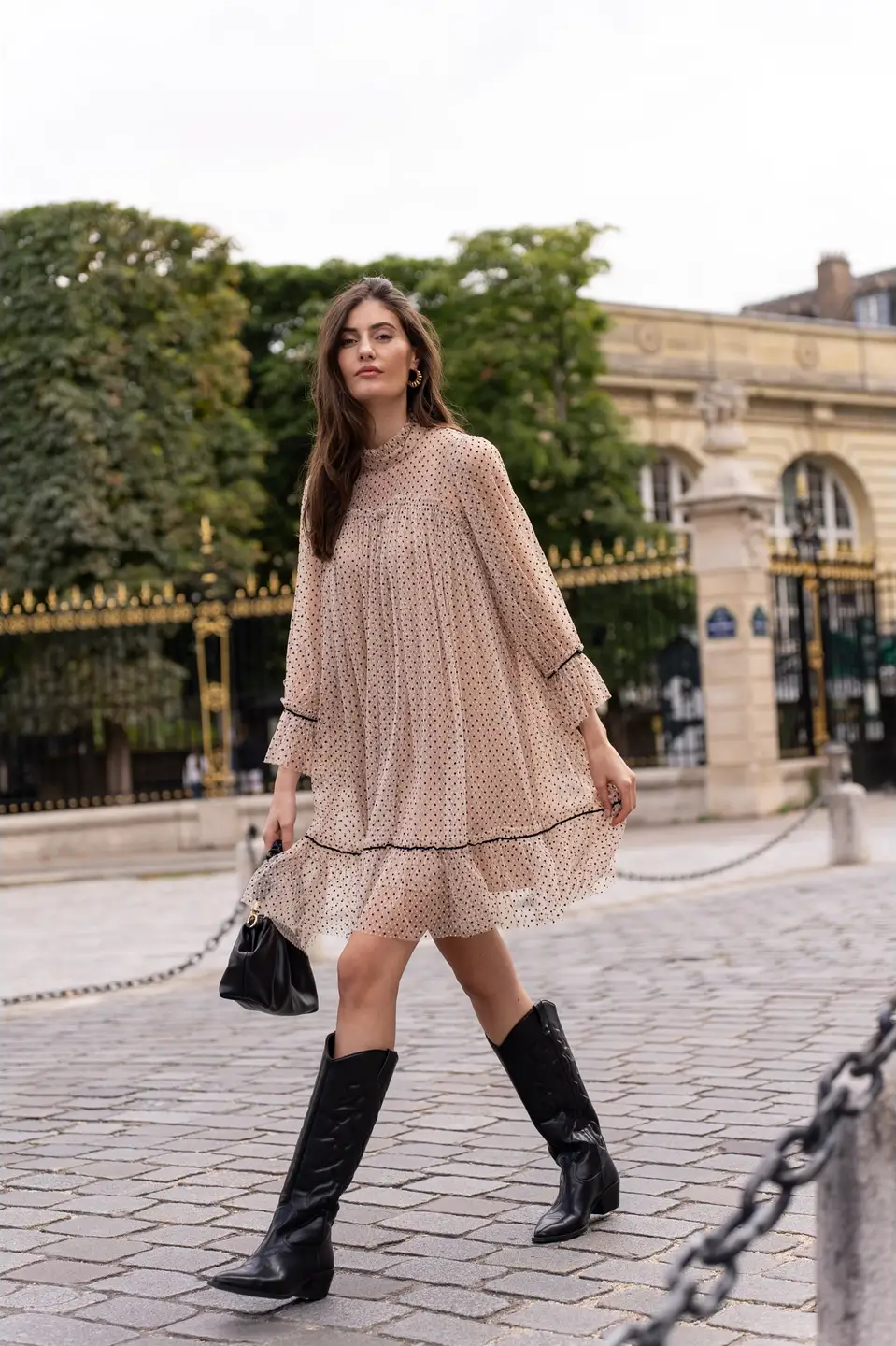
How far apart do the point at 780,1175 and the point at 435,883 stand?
1.34 metres

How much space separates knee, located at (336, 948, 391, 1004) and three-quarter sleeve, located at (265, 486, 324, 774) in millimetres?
484

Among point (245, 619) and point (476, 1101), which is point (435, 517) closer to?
point (476, 1101)

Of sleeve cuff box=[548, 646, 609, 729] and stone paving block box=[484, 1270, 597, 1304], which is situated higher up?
sleeve cuff box=[548, 646, 609, 729]

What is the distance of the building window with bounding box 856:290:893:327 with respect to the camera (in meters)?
53.9

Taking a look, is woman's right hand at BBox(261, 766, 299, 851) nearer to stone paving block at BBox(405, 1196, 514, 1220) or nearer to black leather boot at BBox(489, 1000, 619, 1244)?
black leather boot at BBox(489, 1000, 619, 1244)

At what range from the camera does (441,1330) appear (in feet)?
10.9

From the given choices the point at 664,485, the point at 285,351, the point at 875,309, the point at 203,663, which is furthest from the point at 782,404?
the point at 203,663

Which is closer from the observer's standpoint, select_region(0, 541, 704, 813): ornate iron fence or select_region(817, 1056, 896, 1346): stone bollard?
select_region(817, 1056, 896, 1346): stone bollard

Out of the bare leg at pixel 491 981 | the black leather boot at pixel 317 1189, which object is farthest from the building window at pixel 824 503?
the black leather boot at pixel 317 1189

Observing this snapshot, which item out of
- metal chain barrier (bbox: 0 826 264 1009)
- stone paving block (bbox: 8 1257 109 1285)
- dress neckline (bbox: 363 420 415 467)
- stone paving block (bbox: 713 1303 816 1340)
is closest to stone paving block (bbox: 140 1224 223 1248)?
stone paving block (bbox: 8 1257 109 1285)

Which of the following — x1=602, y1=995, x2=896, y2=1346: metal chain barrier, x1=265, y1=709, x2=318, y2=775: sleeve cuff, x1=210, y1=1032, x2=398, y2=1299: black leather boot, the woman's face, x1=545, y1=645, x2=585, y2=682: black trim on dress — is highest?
the woman's face

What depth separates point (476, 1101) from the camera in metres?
5.45

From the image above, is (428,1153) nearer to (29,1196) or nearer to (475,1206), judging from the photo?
(475,1206)

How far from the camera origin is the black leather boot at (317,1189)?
11.3ft
